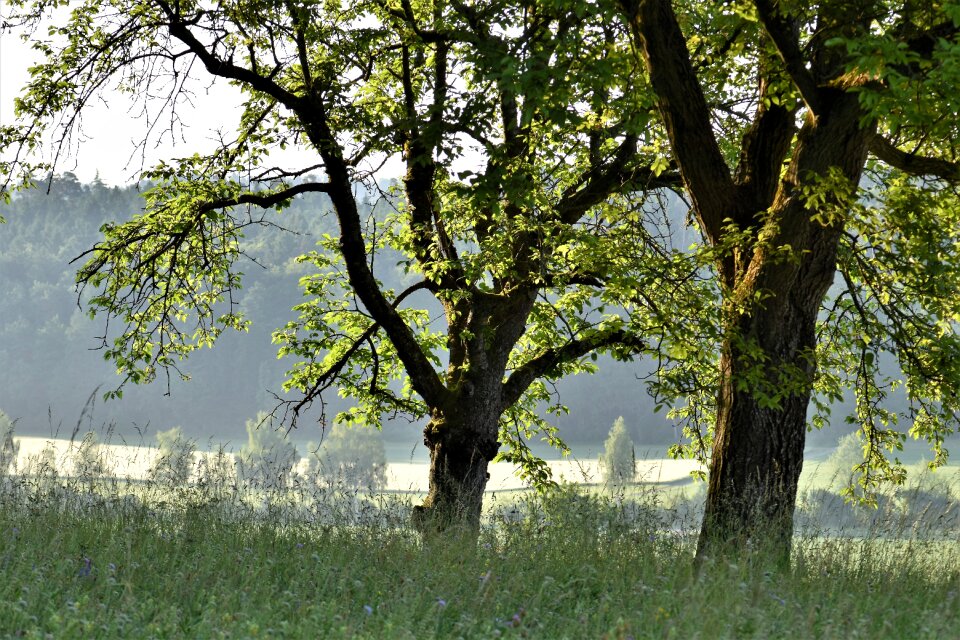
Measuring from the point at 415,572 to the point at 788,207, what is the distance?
5.18 metres

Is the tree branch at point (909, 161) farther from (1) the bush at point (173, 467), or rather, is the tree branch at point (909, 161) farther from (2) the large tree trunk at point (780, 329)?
(1) the bush at point (173, 467)

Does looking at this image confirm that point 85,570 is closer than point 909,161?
Yes

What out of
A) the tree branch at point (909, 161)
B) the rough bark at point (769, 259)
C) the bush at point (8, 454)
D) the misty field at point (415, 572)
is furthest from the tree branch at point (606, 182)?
the bush at point (8, 454)

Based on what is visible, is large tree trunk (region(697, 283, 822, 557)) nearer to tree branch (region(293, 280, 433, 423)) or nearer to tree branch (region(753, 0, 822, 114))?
tree branch (region(753, 0, 822, 114))

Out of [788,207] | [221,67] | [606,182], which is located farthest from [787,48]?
[221,67]

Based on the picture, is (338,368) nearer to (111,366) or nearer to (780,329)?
(780,329)

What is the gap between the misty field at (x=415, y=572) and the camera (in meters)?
5.55

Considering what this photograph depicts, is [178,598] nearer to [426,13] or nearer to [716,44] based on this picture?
[716,44]

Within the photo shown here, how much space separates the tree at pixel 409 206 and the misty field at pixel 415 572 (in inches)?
66.8

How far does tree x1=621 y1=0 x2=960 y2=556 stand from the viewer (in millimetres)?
8344

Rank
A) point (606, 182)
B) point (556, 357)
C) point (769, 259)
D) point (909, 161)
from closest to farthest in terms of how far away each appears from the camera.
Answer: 1. point (769, 259)
2. point (909, 161)
3. point (606, 182)
4. point (556, 357)

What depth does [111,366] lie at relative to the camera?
11481cm

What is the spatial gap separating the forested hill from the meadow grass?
9980 centimetres

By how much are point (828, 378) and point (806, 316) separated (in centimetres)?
171
